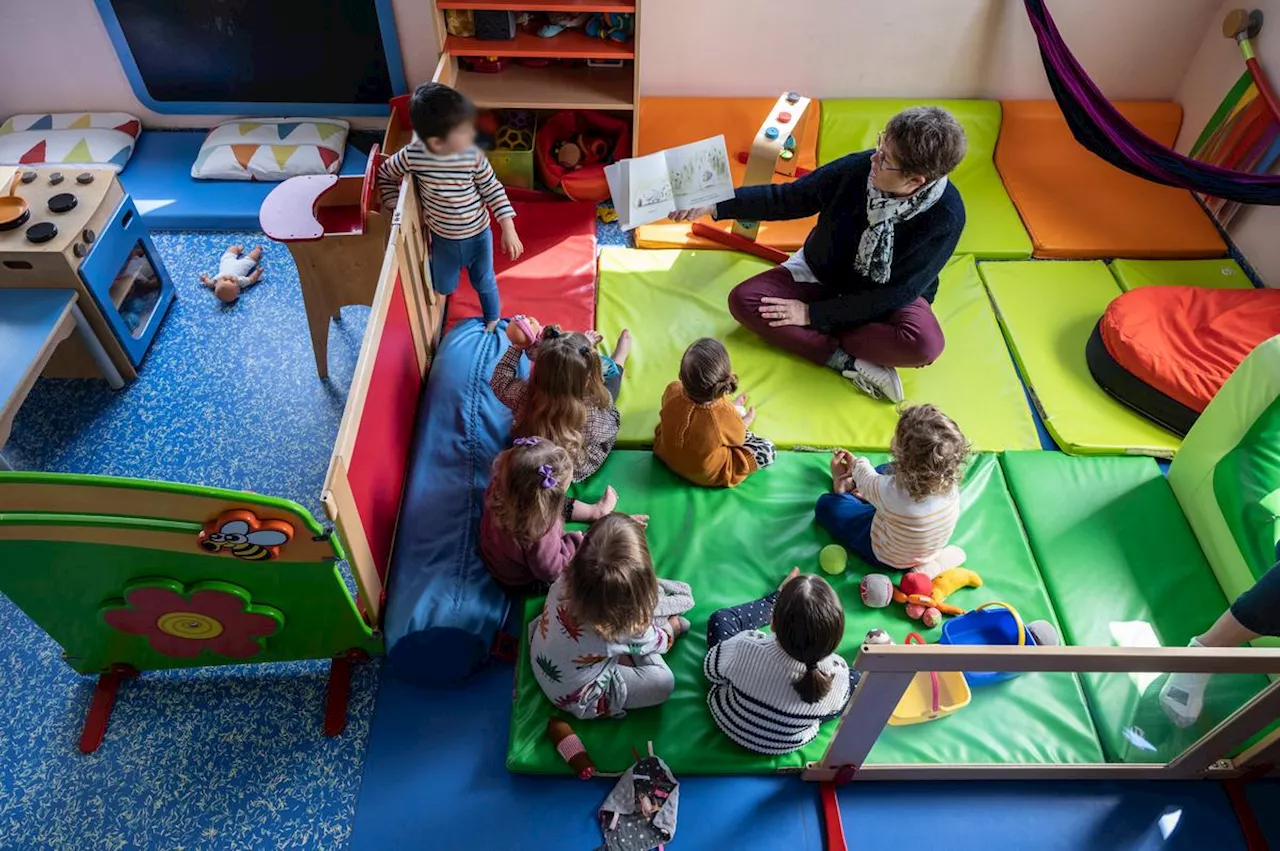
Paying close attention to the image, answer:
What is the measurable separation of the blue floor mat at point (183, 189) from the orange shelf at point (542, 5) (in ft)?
2.96

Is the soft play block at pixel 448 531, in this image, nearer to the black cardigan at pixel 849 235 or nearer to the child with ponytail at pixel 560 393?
the child with ponytail at pixel 560 393

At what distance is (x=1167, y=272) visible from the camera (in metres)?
3.68

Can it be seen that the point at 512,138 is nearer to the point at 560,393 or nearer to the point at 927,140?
the point at 560,393

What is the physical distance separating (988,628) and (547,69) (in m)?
2.86

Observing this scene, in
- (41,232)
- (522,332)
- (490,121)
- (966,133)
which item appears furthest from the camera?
(966,133)

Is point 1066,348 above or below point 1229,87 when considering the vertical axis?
below

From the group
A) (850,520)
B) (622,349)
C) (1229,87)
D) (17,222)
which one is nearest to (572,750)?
(850,520)

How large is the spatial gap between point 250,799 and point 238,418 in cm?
136

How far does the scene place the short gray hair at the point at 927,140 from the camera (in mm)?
2551

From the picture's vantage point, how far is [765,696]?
2.18 meters

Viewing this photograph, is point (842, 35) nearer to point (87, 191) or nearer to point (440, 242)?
point (440, 242)

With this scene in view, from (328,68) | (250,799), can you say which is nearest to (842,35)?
(328,68)

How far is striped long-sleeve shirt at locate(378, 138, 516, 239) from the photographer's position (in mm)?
2793

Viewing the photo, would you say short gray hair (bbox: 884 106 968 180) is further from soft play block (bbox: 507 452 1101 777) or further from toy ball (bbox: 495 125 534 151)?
toy ball (bbox: 495 125 534 151)
